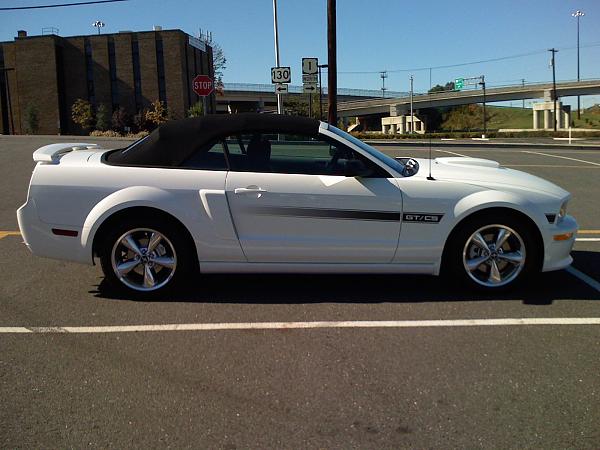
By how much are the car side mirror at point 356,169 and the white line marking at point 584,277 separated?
2299mm

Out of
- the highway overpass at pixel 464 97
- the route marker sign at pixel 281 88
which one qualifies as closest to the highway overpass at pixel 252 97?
the highway overpass at pixel 464 97

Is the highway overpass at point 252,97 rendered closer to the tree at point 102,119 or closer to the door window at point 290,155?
the tree at point 102,119

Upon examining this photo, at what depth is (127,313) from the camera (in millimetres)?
4523

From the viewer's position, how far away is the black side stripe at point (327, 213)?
463 centimetres

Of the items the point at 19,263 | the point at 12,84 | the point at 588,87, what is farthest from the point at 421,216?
the point at 588,87

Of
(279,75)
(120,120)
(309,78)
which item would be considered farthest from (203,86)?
(120,120)

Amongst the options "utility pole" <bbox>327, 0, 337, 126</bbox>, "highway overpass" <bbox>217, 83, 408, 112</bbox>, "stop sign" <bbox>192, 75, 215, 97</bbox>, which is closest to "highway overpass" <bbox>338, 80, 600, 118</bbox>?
"highway overpass" <bbox>217, 83, 408, 112</bbox>

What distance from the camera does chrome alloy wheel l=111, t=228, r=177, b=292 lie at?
15.4ft

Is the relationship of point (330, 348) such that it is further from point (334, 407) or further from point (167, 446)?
point (167, 446)

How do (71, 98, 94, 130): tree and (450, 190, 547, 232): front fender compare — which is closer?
(450, 190, 547, 232): front fender

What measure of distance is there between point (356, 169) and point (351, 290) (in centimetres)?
109

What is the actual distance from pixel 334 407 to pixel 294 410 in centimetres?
22

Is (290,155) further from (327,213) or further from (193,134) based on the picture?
(193,134)

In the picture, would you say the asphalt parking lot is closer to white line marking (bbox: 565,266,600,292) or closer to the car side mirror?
white line marking (bbox: 565,266,600,292)
